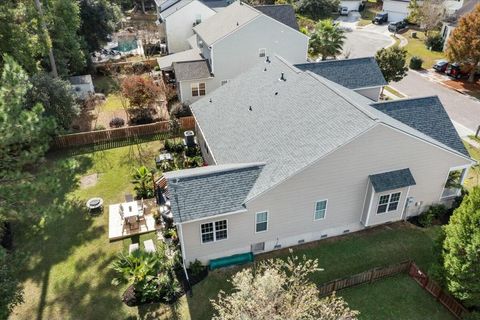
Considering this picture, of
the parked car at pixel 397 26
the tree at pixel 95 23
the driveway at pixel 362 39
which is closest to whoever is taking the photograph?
the tree at pixel 95 23

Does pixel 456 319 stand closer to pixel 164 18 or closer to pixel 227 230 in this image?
pixel 227 230

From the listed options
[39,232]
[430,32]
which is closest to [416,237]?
[39,232]

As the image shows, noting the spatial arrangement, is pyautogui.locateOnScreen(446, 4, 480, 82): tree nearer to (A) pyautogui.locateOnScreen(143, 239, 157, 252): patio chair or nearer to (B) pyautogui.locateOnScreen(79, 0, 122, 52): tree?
(A) pyautogui.locateOnScreen(143, 239, 157, 252): patio chair

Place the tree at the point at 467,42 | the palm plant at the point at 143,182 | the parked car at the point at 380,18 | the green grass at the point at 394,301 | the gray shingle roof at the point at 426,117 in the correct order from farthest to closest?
the parked car at the point at 380,18, the tree at the point at 467,42, the palm plant at the point at 143,182, the gray shingle roof at the point at 426,117, the green grass at the point at 394,301

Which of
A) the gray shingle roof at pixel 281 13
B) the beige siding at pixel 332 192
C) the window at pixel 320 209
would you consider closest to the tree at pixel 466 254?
the beige siding at pixel 332 192

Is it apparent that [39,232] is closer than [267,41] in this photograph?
Yes

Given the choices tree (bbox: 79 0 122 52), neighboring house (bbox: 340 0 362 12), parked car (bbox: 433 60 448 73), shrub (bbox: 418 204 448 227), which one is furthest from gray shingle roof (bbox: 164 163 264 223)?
neighboring house (bbox: 340 0 362 12)

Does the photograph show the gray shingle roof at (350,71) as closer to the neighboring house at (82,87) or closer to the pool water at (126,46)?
the neighboring house at (82,87)
